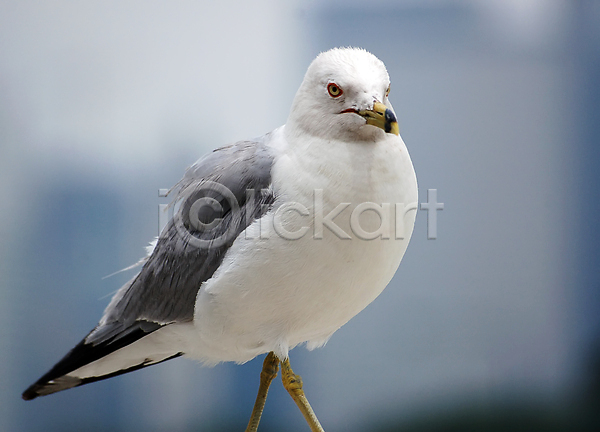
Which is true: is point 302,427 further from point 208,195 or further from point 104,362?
point 208,195

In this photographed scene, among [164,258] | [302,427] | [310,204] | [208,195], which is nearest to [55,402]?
[302,427]

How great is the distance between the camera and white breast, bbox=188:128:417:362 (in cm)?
109

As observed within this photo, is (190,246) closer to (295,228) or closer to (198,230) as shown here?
(198,230)

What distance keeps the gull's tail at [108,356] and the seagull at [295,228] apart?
0.03m

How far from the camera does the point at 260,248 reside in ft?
3.66

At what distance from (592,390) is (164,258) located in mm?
2320

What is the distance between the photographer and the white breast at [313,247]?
1087 mm

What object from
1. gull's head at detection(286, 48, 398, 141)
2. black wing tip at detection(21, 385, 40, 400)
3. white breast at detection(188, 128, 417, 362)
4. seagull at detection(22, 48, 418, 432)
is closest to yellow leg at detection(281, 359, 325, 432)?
seagull at detection(22, 48, 418, 432)

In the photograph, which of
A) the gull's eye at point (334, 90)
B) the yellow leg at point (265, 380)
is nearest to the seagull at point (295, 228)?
the gull's eye at point (334, 90)

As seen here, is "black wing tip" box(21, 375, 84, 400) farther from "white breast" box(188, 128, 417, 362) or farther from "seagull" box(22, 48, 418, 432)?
"white breast" box(188, 128, 417, 362)

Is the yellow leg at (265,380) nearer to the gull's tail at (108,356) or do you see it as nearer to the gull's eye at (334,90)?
the gull's tail at (108,356)

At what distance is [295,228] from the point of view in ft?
3.58
